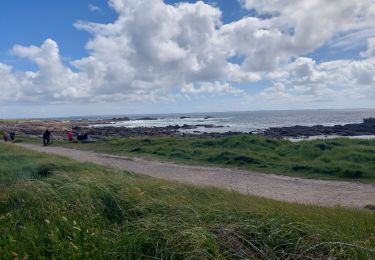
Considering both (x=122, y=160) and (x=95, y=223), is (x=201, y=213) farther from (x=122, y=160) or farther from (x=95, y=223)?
(x=122, y=160)

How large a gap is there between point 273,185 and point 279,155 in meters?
8.25

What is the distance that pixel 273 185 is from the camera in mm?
13156


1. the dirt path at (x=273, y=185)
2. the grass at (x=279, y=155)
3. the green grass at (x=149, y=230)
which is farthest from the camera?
the grass at (x=279, y=155)

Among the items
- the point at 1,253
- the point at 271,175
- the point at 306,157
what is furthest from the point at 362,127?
the point at 1,253

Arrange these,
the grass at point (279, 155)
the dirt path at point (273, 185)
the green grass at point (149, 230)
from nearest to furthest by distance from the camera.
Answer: the green grass at point (149, 230), the dirt path at point (273, 185), the grass at point (279, 155)

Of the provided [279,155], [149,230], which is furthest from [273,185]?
[149,230]

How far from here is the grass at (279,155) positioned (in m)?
15.5

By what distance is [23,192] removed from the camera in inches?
235

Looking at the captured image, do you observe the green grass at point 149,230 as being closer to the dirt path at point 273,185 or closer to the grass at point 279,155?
the dirt path at point 273,185

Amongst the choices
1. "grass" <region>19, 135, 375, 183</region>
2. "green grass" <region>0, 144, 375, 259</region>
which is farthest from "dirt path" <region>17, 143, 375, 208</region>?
"green grass" <region>0, 144, 375, 259</region>

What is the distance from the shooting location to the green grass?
12.7 feet

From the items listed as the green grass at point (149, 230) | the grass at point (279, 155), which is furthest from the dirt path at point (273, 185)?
the green grass at point (149, 230)

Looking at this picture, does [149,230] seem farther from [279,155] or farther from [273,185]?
[279,155]

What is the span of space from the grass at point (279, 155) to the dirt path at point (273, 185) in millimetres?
1371
